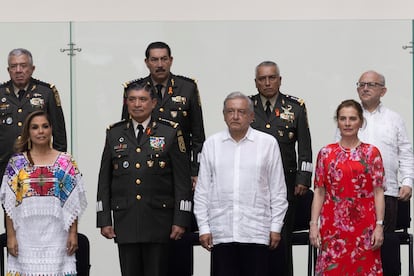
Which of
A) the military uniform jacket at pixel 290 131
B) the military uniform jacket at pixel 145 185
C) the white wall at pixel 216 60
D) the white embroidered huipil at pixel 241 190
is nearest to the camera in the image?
the white embroidered huipil at pixel 241 190

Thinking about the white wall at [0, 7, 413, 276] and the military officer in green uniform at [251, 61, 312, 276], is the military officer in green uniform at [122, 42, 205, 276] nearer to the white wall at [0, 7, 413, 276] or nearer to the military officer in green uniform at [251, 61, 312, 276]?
the military officer in green uniform at [251, 61, 312, 276]

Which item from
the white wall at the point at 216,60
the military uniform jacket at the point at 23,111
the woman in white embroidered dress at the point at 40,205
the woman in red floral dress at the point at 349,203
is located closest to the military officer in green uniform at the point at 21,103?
the military uniform jacket at the point at 23,111

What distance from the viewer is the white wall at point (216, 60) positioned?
8.05m

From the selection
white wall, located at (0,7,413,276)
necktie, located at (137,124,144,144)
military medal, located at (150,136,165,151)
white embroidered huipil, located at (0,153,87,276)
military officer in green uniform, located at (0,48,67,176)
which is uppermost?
white wall, located at (0,7,413,276)

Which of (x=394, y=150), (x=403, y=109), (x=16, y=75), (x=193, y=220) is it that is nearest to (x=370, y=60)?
(x=403, y=109)

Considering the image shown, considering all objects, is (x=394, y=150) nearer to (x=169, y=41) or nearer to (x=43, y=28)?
(x=169, y=41)

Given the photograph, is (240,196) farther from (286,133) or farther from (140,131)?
(286,133)

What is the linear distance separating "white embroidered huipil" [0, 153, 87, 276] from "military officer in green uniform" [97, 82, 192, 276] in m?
0.24

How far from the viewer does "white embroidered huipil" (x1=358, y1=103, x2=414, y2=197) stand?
23.0 ft

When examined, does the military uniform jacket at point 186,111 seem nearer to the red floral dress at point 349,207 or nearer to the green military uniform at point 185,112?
the green military uniform at point 185,112

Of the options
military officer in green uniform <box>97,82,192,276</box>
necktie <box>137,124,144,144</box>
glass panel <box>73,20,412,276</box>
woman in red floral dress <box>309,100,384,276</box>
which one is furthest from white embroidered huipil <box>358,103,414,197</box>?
necktie <box>137,124,144,144</box>

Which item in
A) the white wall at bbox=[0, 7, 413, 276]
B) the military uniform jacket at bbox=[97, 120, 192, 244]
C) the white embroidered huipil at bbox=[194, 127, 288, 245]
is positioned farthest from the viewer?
the white wall at bbox=[0, 7, 413, 276]

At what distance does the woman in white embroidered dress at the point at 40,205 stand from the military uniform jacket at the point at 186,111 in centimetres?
83

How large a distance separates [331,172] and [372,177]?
0.22 meters
